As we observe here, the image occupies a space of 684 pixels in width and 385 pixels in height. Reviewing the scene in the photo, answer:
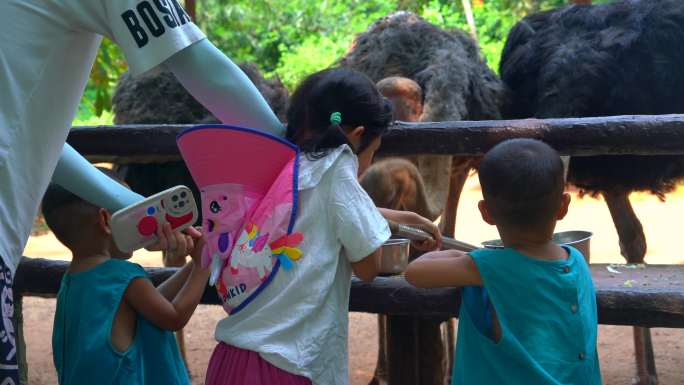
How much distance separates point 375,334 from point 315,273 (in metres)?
3.93

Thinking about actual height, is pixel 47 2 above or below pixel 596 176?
above

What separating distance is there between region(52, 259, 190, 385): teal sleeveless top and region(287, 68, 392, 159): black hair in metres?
0.60

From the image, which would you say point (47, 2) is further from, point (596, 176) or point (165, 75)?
point (596, 176)

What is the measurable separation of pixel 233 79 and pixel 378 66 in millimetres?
3142

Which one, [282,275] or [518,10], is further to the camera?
[518,10]

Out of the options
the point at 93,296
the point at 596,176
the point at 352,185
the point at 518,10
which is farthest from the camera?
the point at 518,10

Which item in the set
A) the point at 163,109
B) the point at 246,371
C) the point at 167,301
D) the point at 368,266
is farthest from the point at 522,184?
the point at 163,109

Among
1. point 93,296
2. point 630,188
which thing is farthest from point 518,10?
point 93,296

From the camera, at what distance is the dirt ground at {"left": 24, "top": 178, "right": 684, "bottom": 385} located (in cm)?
527

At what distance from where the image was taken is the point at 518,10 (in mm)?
14320

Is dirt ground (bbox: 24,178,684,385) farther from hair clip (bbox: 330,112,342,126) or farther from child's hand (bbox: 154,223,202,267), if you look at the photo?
hair clip (bbox: 330,112,342,126)

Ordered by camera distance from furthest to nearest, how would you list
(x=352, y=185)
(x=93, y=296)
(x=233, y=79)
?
(x=93, y=296)
(x=352, y=185)
(x=233, y=79)

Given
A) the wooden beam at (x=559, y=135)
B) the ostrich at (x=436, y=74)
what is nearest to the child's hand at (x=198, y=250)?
the wooden beam at (x=559, y=135)

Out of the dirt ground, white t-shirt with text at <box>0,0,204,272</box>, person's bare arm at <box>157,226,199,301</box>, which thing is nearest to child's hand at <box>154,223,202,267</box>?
person's bare arm at <box>157,226,199,301</box>
